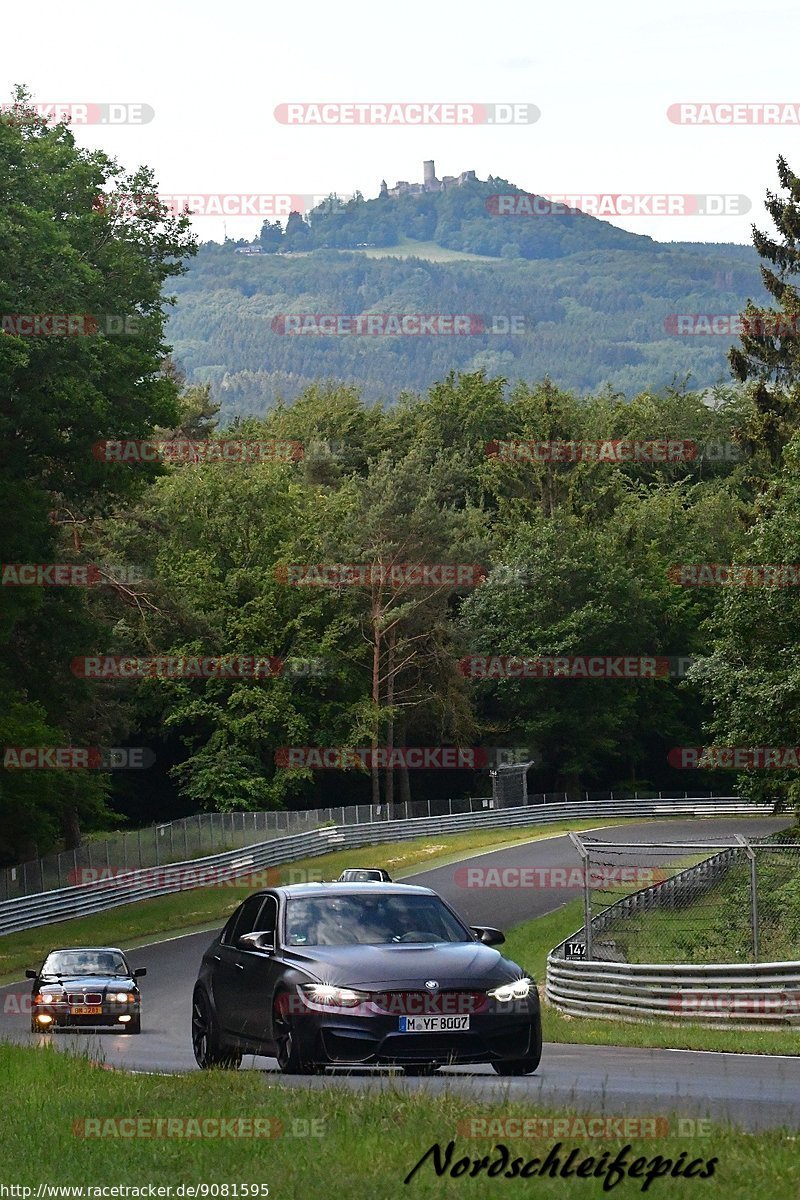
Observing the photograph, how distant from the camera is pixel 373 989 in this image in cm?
1227

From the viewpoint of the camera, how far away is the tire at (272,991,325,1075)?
40.8ft

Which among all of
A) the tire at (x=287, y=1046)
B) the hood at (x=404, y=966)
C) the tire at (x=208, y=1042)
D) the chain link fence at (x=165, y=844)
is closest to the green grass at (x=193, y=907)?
the chain link fence at (x=165, y=844)

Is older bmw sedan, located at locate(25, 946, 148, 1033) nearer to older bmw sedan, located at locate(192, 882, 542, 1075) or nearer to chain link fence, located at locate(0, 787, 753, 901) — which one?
older bmw sedan, located at locate(192, 882, 542, 1075)

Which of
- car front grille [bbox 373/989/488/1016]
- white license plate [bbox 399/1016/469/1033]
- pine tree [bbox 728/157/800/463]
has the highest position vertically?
pine tree [bbox 728/157/800/463]

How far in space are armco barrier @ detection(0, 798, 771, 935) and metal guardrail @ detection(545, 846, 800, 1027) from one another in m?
21.2

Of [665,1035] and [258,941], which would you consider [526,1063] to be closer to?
[258,941]

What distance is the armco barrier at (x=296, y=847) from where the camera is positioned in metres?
45.1

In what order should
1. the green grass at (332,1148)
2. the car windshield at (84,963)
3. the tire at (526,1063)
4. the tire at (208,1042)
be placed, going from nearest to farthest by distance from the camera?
the green grass at (332,1148), the tire at (526,1063), the tire at (208,1042), the car windshield at (84,963)

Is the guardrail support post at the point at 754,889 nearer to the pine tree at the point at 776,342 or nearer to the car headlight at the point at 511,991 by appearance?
the car headlight at the point at 511,991

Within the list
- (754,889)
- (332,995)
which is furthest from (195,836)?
(332,995)

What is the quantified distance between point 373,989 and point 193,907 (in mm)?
36736

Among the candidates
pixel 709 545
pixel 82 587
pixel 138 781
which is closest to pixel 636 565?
pixel 709 545

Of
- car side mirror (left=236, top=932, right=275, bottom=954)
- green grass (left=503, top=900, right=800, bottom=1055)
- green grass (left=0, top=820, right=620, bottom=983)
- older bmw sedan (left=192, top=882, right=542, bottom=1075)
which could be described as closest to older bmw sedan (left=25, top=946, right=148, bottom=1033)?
green grass (left=503, top=900, right=800, bottom=1055)

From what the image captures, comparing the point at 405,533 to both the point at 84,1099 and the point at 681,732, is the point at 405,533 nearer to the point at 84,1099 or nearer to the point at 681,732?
the point at 681,732
